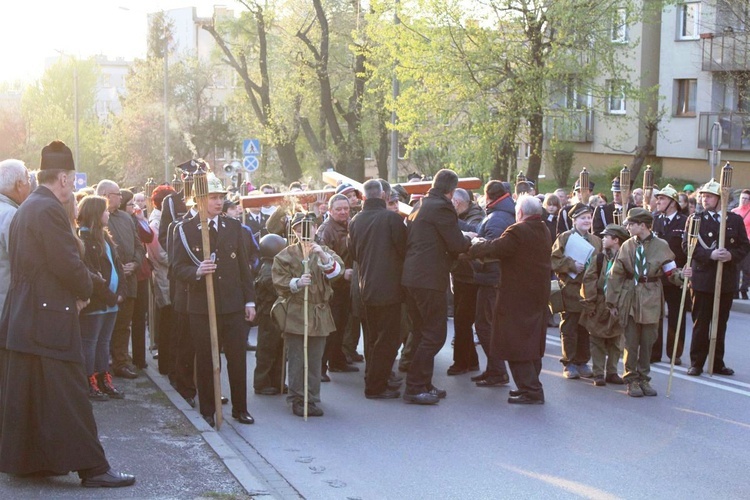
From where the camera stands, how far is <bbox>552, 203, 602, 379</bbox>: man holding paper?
11.7 meters

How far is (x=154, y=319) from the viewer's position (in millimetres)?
13734

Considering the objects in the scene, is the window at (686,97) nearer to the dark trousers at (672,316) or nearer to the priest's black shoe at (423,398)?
the dark trousers at (672,316)

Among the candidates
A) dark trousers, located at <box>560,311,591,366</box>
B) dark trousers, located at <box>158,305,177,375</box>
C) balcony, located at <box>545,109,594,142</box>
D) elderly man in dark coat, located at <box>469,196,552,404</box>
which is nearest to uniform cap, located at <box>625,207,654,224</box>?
elderly man in dark coat, located at <box>469,196,552,404</box>

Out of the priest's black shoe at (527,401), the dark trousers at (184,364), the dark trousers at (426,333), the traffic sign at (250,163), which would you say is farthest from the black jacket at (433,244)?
the traffic sign at (250,163)

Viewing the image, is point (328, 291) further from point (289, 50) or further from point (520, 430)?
point (289, 50)

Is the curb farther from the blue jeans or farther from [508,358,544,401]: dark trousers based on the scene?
[508,358,544,401]: dark trousers

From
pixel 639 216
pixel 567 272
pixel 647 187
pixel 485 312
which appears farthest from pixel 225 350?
pixel 647 187

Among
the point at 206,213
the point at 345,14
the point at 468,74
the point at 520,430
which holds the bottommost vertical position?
the point at 520,430

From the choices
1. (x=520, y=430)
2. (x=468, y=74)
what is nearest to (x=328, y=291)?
(x=520, y=430)

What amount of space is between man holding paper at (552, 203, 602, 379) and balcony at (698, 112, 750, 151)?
28962 mm

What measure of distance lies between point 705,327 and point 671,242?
1682 millimetres

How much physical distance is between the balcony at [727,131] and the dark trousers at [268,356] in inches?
1214

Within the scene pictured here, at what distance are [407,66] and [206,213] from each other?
69.3 feet

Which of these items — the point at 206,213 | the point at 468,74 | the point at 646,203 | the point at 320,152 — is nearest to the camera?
the point at 206,213
